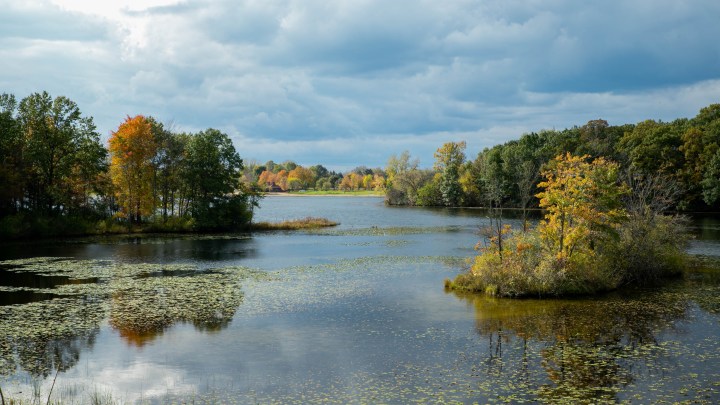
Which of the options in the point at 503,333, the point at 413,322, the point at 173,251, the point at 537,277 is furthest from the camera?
the point at 173,251

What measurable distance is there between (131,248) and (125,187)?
16245 mm

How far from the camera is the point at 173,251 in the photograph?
45.3 m

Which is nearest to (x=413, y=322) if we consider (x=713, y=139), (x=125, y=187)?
(x=125, y=187)

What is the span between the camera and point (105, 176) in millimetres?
62031

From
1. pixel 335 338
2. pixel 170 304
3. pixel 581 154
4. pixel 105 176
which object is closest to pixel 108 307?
pixel 170 304

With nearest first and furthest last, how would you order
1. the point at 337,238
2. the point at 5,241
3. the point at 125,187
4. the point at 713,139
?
the point at 5,241
the point at 337,238
the point at 125,187
the point at 713,139

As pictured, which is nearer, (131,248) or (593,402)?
(593,402)

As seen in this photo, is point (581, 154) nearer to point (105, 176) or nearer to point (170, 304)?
point (105, 176)

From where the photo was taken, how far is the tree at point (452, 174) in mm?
118750

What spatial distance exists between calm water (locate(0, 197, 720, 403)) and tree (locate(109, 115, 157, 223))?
84.0 feet

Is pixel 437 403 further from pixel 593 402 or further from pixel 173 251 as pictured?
pixel 173 251

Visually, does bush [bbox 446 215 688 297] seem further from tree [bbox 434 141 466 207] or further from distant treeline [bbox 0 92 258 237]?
tree [bbox 434 141 466 207]

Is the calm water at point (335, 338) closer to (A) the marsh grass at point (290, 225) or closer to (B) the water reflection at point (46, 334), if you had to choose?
(B) the water reflection at point (46, 334)

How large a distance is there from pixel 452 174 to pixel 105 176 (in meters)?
74.9
